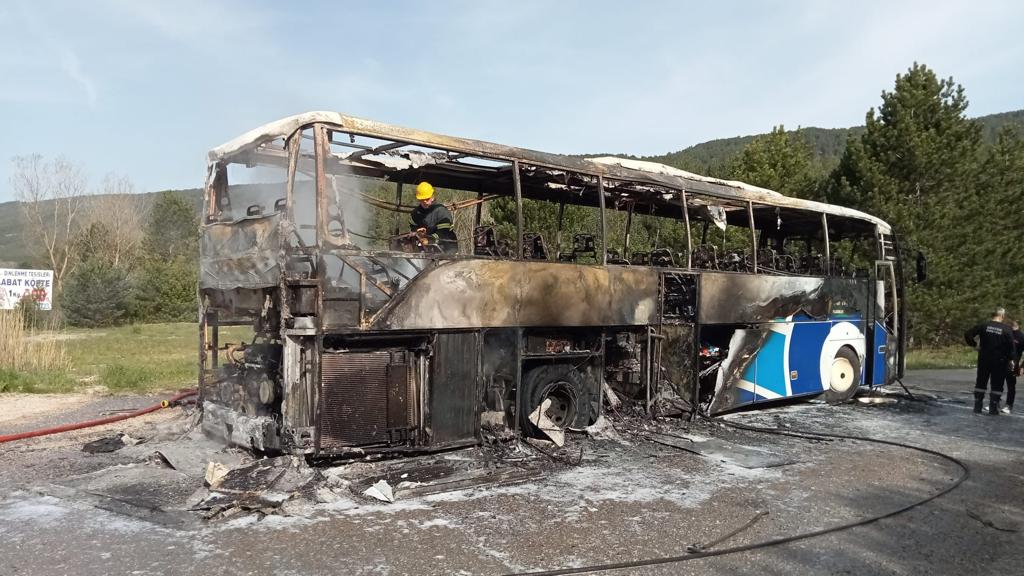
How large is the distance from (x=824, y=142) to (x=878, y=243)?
10207 cm

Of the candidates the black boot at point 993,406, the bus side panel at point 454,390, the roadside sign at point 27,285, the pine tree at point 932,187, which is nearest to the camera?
the bus side panel at point 454,390

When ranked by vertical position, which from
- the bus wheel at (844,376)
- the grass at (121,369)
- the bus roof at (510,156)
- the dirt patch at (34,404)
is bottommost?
the dirt patch at (34,404)

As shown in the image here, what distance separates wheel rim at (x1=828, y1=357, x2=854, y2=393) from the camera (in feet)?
38.8

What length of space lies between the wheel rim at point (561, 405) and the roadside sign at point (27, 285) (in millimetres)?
21809

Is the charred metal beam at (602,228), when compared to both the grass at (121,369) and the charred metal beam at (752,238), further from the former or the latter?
the grass at (121,369)

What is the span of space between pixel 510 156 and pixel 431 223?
3.72 feet

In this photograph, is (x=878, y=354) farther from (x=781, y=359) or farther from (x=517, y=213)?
(x=517, y=213)

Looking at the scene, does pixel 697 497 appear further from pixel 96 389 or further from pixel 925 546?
pixel 96 389

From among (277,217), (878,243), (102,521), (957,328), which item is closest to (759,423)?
(878,243)

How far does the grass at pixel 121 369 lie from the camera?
12.7 meters

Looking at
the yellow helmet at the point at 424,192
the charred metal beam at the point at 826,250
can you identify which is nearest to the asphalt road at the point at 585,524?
the yellow helmet at the point at 424,192

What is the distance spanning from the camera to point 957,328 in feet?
73.6

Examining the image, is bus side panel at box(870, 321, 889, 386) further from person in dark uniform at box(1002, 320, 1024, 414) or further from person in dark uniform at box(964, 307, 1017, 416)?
person in dark uniform at box(1002, 320, 1024, 414)

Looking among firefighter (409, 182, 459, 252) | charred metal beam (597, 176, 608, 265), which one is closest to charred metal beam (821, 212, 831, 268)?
charred metal beam (597, 176, 608, 265)
